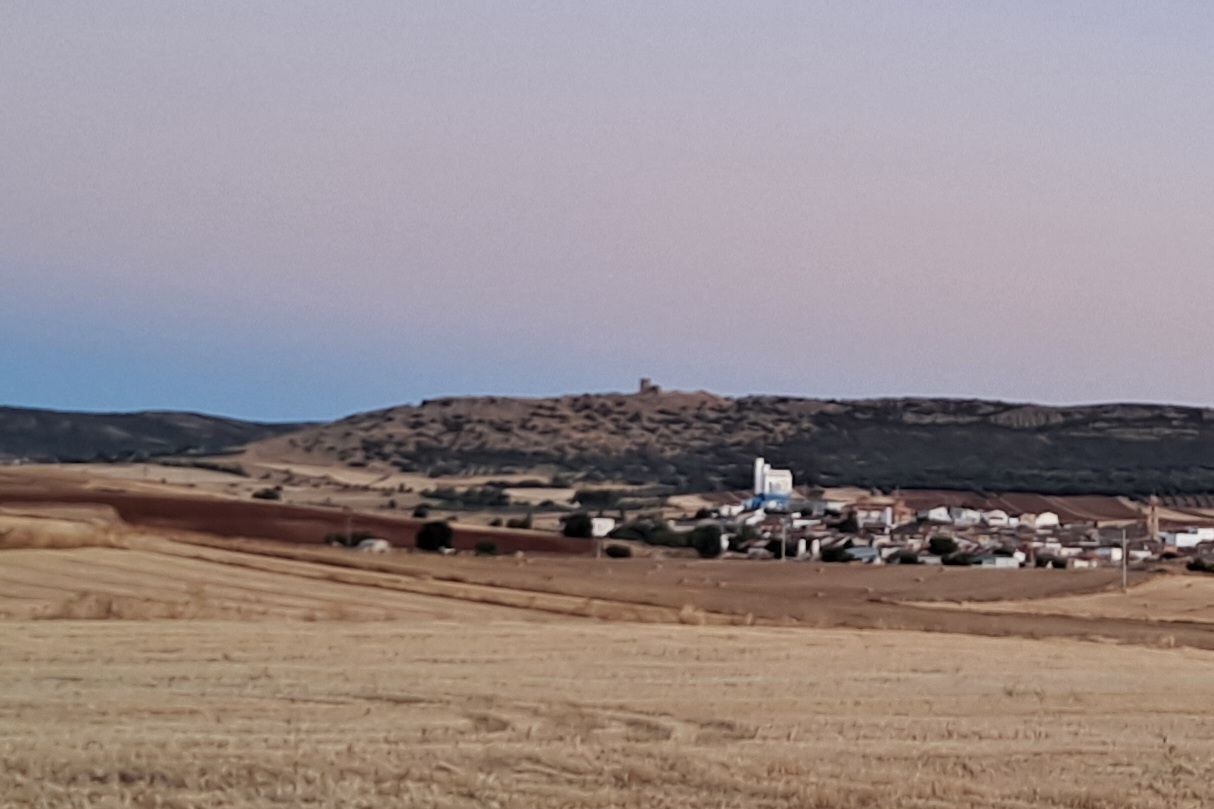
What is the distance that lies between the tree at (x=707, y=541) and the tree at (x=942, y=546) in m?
7.66

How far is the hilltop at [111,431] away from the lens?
154 meters

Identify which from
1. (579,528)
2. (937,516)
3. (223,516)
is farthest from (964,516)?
(223,516)

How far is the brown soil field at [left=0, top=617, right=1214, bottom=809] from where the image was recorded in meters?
12.8

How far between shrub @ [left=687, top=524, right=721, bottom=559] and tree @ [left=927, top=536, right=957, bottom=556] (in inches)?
302

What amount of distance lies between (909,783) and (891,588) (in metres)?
30.6

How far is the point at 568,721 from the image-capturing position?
54.3 feet

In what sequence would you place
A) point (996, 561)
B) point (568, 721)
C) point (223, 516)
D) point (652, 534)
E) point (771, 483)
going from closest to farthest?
point (568, 721) < point (223, 516) < point (996, 561) < point (652, 534) < point (771, 483)

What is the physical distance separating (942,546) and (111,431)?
112892mm

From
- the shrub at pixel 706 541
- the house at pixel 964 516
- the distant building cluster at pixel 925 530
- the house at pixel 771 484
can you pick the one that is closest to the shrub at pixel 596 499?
the distant building cluster at pixel 925 530

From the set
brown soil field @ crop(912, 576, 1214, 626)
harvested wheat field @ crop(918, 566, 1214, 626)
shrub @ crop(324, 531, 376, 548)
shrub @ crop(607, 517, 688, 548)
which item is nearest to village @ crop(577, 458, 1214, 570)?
shrub @ crop(607, 517, 688, 548)

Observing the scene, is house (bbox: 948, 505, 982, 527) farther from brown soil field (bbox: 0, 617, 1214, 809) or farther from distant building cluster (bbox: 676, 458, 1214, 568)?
brown soil field (bbox: 0, 617, 1214, 809)

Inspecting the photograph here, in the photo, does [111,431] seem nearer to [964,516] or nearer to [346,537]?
[964,516]

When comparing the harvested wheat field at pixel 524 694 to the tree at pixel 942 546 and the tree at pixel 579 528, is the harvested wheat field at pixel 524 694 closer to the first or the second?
the tree at pixel 942 546

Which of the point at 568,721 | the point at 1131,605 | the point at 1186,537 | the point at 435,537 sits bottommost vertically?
the point at 568,721
